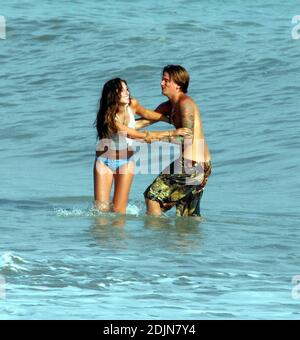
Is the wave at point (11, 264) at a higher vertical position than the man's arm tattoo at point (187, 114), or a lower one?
lower

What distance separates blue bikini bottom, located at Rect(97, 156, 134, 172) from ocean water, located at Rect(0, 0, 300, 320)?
47cm

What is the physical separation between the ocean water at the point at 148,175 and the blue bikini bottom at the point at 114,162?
0.47 m

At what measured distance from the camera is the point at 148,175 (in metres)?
12.6

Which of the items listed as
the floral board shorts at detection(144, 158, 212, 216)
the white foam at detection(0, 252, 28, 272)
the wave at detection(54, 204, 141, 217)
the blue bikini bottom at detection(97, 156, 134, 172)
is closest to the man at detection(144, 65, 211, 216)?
the floral board shorts at detection(144, 158, 212, 216)

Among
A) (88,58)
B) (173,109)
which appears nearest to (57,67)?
(88,58)

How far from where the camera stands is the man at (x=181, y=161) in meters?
8.82

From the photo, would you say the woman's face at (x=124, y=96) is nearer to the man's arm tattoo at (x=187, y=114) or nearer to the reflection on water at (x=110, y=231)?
the man's arm tattoo at (x=187, y=114)

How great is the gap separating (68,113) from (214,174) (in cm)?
432

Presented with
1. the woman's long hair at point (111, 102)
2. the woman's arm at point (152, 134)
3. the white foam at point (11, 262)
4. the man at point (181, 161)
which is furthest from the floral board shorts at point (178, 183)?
the white foam at point (11, 262)

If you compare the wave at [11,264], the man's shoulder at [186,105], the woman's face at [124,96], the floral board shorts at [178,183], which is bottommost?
the wave at [11,264]

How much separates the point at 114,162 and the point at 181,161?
1.90ft

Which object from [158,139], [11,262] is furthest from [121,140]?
[11,262]

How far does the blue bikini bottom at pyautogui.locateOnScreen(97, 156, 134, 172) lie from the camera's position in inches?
359
